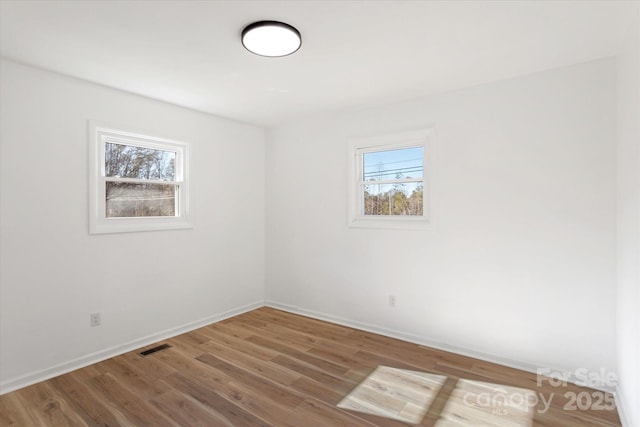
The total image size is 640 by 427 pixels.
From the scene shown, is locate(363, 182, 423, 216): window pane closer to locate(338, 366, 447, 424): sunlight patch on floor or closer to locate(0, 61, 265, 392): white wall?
locate(338, 366, 447, 424): sunlight patch on floor

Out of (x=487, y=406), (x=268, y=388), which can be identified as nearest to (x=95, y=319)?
(x=268, y=388)

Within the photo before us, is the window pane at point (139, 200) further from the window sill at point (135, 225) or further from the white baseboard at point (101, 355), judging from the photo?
the white baseboard at point (101, 355)

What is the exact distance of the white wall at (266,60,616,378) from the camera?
254 cm

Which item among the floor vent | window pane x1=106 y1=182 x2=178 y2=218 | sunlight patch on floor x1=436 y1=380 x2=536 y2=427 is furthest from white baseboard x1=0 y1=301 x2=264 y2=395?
sunlight patch on floor x1=436 y1=380 x2=536 y2=427

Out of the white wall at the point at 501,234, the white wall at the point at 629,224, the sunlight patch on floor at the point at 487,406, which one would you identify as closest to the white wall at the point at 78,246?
the white wall at the point at 501,234

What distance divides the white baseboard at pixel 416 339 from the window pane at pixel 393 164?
66.3 inches

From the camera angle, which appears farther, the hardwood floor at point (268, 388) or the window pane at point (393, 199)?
the window pane at point (393, 199)

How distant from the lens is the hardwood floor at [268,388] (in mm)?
2139

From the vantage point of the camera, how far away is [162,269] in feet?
11.6

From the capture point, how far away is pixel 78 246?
2893 mm

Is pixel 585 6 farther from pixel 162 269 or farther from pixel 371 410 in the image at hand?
pixel 162 269

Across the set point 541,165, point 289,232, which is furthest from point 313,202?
point 541,165

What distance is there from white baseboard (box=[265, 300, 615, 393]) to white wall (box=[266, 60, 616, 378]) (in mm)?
18

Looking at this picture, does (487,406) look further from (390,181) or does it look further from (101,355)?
(101,355)
